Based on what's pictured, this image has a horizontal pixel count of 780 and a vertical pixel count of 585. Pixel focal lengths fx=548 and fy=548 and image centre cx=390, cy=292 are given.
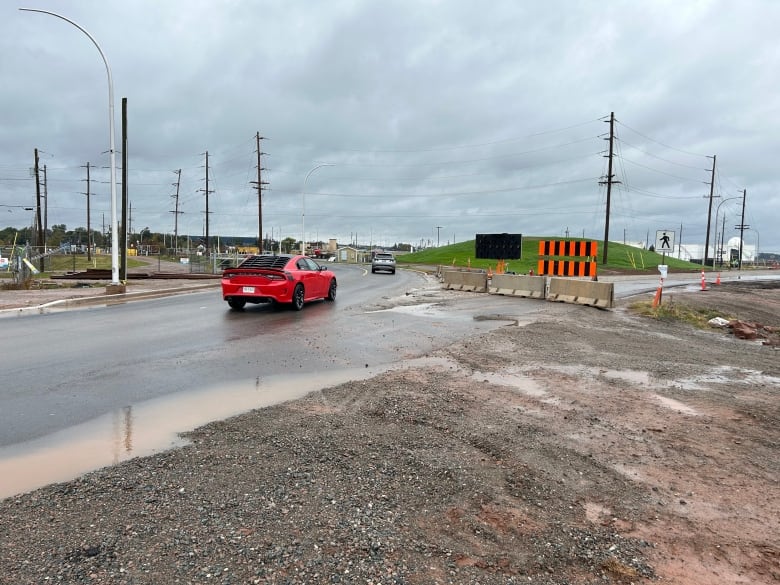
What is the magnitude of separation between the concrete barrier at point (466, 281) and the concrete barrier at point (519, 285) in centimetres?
60

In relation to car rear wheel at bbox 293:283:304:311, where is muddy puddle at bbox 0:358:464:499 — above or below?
below

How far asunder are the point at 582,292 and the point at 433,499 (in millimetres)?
16158

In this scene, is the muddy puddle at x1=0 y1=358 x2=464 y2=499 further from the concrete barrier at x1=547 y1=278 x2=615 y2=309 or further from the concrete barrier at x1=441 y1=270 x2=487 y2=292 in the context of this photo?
the concrete barrier at x1=441 y1=270 x2=487 y2=292

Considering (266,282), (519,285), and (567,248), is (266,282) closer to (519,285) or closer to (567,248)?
(519,285)

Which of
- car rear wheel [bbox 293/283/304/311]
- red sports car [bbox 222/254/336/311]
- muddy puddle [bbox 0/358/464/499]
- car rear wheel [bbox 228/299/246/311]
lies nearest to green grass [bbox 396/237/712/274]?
car rear wheel [bbox 293/283/304/311]

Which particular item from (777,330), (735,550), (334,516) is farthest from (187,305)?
(777,330)

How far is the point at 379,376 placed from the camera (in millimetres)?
7324

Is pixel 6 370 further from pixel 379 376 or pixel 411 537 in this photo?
pixel 411 537

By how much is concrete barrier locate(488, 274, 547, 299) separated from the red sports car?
9.47 metres

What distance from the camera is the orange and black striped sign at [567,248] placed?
19609 millimetres

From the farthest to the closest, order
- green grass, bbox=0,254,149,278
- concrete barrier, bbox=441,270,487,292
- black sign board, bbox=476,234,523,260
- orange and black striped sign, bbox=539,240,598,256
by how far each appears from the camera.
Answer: green grass, bbox=0,254,149,278
black sign board, bbox=476,234,523,260
concrete barrier, bbox=441,270,487,292
orange and black striped sign, bbox=539,240,598,256

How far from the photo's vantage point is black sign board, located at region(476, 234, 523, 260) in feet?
85.6

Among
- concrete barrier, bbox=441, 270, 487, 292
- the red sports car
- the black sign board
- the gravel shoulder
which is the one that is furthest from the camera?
the black sign board

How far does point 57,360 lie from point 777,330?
1719 cm
